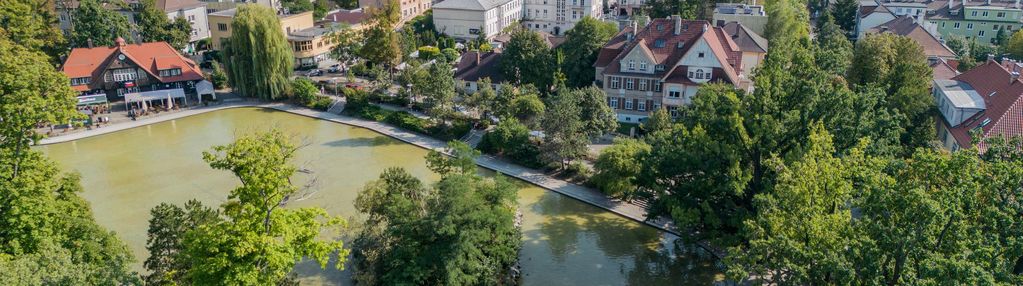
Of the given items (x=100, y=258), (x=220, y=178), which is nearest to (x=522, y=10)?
(x=220, y=178)

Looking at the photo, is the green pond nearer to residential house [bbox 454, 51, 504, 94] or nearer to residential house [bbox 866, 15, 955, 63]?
residential house [bbox 454, 51, 504, 94]

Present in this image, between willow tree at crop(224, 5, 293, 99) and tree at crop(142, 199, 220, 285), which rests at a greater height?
willow tree at crop(224, 5, 293, 99)

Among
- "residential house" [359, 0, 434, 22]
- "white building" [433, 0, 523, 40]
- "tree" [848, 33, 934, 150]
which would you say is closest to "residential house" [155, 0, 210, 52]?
"residential house" [359, 0, 434, 22]

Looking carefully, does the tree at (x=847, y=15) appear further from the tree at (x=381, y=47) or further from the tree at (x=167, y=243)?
the tree at (x=167, y=243)

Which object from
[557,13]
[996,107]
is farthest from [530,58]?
[557,13]

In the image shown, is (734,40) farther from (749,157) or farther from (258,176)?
(258,176)

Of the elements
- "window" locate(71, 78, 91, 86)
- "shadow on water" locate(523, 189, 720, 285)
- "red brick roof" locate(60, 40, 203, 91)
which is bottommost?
"shadow on water" locate(523, 189, 720, 285)

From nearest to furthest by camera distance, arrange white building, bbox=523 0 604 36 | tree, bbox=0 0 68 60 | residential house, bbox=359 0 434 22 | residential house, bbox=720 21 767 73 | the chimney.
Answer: the chimney
tree, bbox=0 0 68 60
residential house, bbox=720 21 767 73
white building, bbox=523 0 604 36
residential house, bbox=359 0 434 22
